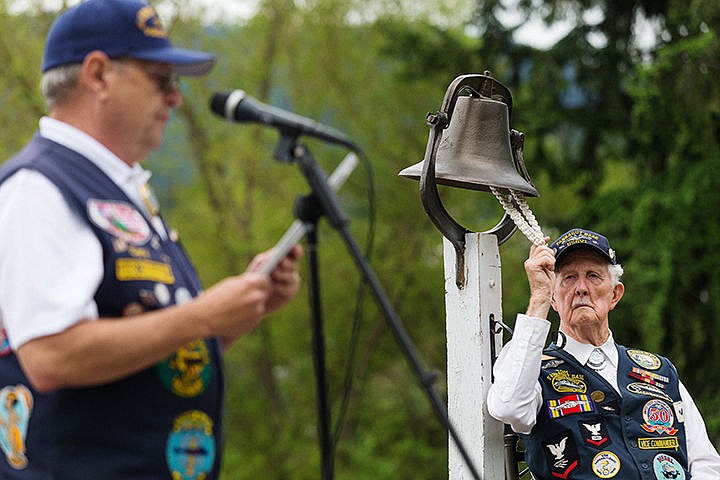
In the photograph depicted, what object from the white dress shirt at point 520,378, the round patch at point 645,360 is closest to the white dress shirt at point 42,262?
the white dress shirt at point 520,378

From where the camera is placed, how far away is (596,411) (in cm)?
266

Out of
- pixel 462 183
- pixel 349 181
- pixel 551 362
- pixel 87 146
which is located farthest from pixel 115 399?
pixel 349 181

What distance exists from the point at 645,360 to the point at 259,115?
152cm

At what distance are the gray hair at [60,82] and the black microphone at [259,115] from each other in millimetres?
272

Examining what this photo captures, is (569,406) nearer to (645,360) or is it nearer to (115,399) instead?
(645,360)

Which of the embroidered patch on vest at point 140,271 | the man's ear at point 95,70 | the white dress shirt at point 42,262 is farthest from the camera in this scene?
the man's ear at point 95,70

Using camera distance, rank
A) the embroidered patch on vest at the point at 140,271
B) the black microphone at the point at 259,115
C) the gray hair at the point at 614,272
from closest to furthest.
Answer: the embroidered patch on vest at the point at 140,271 < the black microphone at the point at 259,115 < the gray hair at the point at 614,272

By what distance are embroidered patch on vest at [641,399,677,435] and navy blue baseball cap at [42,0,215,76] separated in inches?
63.1

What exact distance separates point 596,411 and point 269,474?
1014 centimetres

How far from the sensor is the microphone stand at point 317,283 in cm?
172

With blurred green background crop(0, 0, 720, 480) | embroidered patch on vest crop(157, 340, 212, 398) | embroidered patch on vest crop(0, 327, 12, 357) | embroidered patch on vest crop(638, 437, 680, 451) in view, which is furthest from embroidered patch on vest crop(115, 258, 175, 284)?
blurred green background crop(0, 0, 720, 480)

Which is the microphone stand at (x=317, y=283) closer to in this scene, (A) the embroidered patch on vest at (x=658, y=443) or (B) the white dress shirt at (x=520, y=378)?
(B) the white dress shirt at (x=520, y=378)

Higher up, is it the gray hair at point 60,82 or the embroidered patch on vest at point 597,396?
the gray hair at point 60,82

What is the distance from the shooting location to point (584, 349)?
279cm
